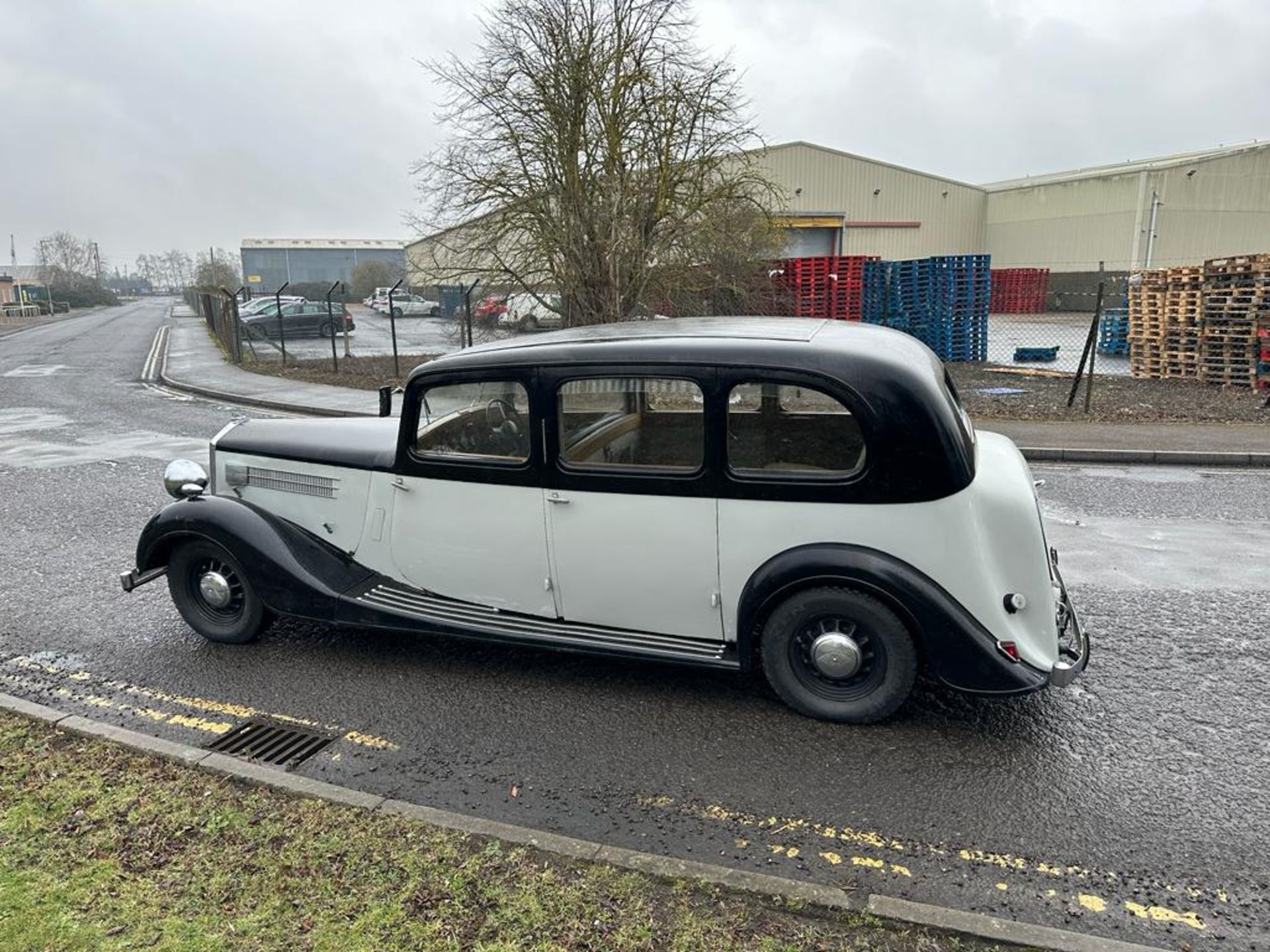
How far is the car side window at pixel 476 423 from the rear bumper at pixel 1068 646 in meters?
2.53

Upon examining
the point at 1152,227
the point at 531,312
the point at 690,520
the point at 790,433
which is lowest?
the point at 690,520

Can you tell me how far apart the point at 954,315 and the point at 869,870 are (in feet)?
63.2

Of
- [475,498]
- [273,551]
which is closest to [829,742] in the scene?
[475,498]

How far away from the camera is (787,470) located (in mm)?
3693

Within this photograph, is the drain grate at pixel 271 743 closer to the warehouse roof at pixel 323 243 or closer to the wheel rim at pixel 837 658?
the wheel rim at pixel 837 658

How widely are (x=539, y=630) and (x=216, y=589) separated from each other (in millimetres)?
1989

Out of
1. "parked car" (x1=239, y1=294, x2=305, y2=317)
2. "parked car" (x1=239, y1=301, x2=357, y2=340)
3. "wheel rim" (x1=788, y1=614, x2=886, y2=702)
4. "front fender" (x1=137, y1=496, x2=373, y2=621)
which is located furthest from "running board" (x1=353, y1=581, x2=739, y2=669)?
"parked car" (x1=239, y1=294, x2=305, y2=317)

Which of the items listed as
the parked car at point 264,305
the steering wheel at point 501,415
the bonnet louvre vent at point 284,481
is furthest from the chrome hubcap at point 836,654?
the parked car at point 264,305

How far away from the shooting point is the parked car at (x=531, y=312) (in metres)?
17.8

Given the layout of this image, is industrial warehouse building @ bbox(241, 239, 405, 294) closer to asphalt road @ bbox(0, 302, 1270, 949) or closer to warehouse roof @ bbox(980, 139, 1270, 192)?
warehouse roof @ bbox(980, 139, 1270, 192)

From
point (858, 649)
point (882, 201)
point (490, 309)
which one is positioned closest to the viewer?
point (858, 649)

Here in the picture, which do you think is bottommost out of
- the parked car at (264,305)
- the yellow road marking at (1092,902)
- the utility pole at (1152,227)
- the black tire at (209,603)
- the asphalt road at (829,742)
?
the yellow road marking at (1092,902)

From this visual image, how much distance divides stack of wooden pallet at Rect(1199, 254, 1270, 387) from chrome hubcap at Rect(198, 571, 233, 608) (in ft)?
52.3

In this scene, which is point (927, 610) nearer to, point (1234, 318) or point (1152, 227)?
point (1234, 318)
